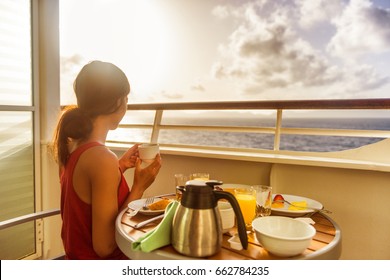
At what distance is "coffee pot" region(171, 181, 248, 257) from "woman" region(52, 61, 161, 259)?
314 millimetres

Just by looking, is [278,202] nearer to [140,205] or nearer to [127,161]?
[140,205]

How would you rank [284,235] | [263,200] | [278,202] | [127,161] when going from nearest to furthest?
[284,235]
[263,200]
[278,202]
[127,161]

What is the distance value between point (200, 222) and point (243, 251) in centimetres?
15

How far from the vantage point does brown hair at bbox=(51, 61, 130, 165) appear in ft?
3.26

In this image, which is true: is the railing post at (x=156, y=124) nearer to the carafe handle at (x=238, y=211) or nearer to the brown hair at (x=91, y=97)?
the brown hair at (x=91, y=97)

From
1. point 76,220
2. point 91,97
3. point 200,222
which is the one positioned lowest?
point 76,220

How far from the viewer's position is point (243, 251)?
0.75 meters

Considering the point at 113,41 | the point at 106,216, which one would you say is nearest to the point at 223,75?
the point at 113,41

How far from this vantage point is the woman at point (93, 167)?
0.92m

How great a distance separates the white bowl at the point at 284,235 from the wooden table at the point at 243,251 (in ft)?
0.10

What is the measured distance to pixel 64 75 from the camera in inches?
91.4

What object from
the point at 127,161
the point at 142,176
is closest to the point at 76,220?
the point at 142,176

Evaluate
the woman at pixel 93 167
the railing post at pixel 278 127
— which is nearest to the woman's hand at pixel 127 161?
the woman at pixel 93 167

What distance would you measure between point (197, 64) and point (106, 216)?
825 inches
